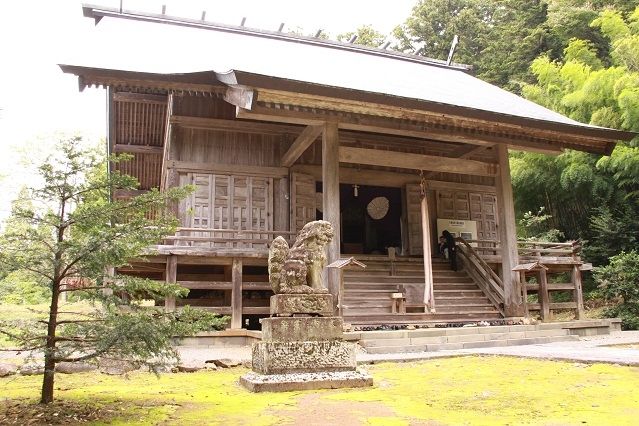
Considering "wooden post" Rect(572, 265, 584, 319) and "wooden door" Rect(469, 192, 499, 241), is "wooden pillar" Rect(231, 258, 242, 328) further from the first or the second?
"wooden post" Rect(572, 265, 584, 319)

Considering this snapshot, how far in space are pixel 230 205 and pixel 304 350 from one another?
6932 mm

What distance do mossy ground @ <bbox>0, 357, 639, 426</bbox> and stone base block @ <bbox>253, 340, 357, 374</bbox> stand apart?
423mm

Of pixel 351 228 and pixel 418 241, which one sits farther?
pixel 351 228

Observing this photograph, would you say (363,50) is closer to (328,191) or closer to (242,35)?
(242,35)

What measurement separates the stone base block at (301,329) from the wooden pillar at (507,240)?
671 cm

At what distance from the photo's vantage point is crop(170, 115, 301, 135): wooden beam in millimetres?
12344

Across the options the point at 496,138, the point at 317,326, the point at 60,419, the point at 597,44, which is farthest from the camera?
the point at 597,44

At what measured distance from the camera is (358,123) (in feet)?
34.6

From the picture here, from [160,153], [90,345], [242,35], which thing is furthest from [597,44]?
[90,345]

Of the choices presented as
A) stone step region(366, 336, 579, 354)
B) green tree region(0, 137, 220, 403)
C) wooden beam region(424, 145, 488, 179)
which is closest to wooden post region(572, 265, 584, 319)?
stone step region(366, 336, 579, 354)

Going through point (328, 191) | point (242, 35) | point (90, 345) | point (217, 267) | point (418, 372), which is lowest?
point (418, 372)

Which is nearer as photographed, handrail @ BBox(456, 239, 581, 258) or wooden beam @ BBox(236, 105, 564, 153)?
wooden beam @ BBox(236, 105, 564, 153)

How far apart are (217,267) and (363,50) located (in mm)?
11640

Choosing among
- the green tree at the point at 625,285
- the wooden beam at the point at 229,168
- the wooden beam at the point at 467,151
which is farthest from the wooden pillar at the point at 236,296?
the green tree at the point at 625,285
